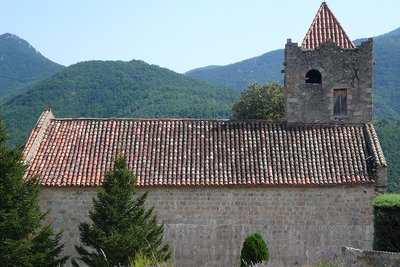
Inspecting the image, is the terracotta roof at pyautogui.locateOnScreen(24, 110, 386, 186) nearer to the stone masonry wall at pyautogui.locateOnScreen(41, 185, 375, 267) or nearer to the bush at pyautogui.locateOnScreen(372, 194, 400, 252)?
the stone masonry wall at pyautogui.locateOnScreen(41, 185, 375, 267)

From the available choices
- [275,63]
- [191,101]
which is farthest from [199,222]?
[275,63]

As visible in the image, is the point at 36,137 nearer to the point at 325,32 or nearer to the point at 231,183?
the point at 231,183

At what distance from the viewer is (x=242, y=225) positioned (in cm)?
2131

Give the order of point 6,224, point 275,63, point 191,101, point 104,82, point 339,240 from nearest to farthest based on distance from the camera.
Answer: point 6,224 < point 339,240 < point 191,101 < point 104,82 < point 275,63

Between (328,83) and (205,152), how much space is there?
5944mm

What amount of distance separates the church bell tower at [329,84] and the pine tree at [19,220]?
1053 cm

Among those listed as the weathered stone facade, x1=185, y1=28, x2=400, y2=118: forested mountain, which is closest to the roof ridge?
the weathered stone facade

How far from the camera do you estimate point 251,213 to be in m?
21.3

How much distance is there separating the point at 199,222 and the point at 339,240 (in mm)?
4720

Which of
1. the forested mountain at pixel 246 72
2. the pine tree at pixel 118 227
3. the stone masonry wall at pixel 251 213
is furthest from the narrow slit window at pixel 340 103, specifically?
the forested mountain at pixel 246 72

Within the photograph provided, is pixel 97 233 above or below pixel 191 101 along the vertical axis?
below

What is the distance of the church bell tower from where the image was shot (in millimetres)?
24656

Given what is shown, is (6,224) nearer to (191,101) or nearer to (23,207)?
(23,207)

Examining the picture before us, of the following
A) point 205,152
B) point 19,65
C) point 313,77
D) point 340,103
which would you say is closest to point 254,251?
point 205,152
